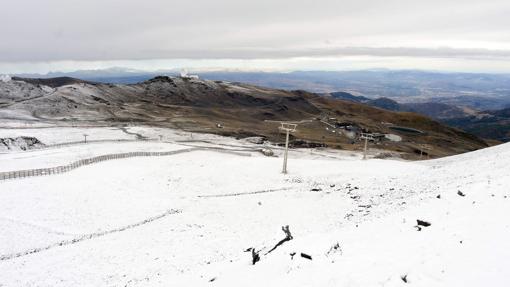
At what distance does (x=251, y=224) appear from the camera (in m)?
35.4

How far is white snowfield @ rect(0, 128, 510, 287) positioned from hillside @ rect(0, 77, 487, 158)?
185 feet

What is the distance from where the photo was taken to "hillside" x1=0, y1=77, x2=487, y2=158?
116375 mm

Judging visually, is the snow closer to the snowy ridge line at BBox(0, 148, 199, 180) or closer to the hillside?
the hillside

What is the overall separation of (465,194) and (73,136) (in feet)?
250

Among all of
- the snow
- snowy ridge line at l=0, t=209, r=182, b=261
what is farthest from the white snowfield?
the snow

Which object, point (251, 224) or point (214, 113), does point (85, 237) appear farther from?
point (214, 113)

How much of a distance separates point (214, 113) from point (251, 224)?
389 feet

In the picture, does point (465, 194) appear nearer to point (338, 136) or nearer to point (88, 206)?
point (88, 206)

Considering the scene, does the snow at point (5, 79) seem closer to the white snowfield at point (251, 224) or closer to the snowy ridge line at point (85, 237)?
the white snowfield at point (251, 224)

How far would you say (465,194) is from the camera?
2558 centimetres

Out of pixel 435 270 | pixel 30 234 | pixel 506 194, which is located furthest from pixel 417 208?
pixel 30 234

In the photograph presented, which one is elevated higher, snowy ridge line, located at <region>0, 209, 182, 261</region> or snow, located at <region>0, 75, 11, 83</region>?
snow, located at <region>0, 75, 11, 83</region>

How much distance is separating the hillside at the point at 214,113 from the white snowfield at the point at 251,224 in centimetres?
5627

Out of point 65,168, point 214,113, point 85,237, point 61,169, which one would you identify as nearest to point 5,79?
point 214,113
